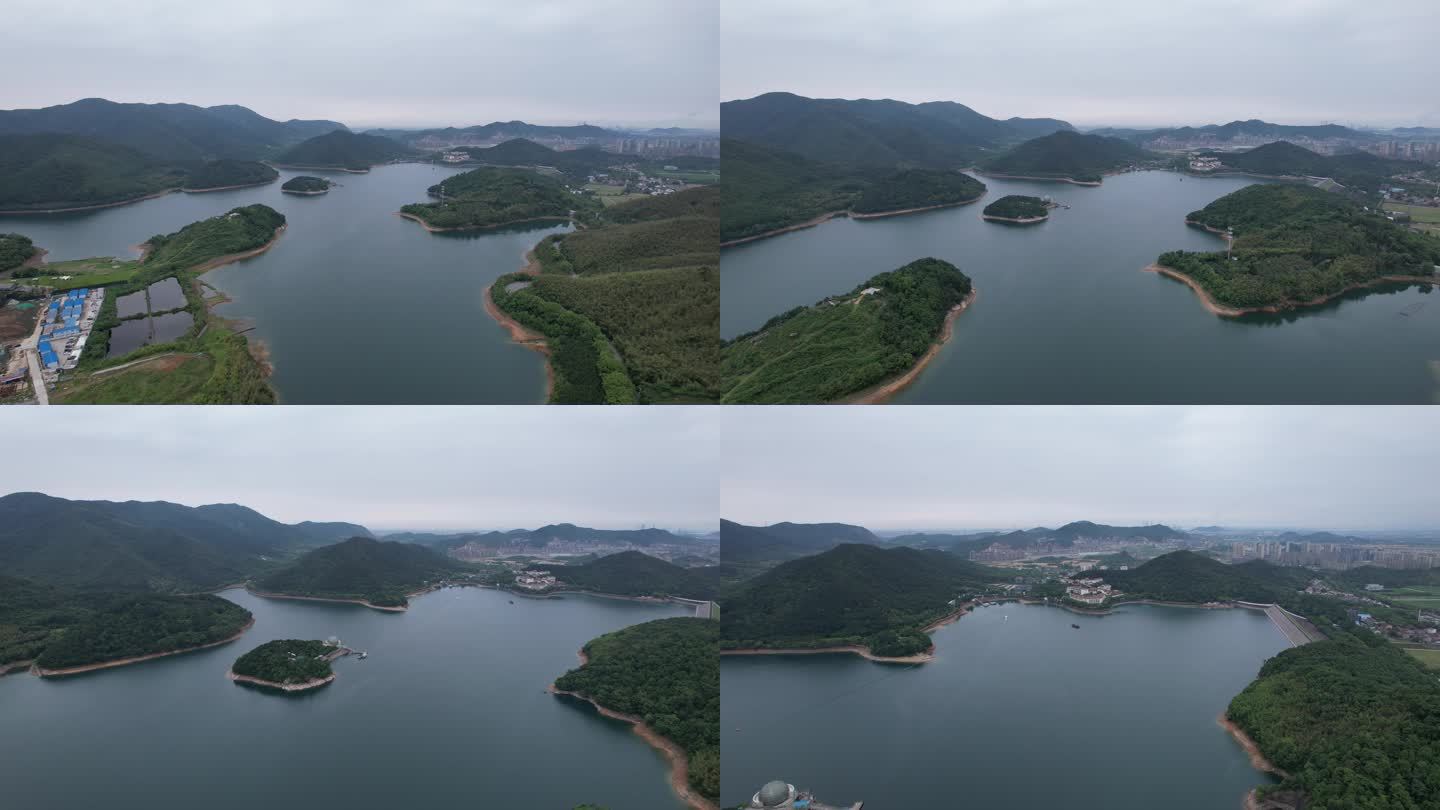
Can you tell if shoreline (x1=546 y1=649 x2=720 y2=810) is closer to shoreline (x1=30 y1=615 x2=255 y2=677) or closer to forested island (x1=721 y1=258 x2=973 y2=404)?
forested island (x1=721 y1=258 x2=973 y2=404)

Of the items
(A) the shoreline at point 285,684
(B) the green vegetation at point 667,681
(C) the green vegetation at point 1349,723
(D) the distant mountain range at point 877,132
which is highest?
(D) the distant mountain range at point 877,132

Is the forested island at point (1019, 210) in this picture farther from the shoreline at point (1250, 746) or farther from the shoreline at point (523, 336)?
the shoreline at point (523, 336)

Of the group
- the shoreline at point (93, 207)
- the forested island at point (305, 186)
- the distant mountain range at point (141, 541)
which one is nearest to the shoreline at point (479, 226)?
the forested island at point (305, 186)

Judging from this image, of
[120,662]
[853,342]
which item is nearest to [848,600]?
[853,342]

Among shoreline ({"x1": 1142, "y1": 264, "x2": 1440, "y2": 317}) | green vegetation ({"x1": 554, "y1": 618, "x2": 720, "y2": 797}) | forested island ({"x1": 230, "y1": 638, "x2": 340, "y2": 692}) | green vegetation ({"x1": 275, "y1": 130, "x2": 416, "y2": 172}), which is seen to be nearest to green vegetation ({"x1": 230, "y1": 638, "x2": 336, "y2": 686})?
forested island ({"x1": 230, "y1": 638, "x2": 340, "y2": 692})

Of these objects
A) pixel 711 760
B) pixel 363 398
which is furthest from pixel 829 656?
pixel 363 398
